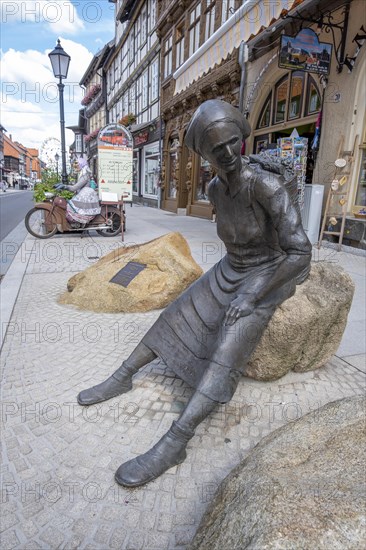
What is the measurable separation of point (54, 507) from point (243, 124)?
209 centimetres

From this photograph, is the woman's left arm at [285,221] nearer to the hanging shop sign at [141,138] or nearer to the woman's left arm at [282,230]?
the woman's left arm at [282,230]

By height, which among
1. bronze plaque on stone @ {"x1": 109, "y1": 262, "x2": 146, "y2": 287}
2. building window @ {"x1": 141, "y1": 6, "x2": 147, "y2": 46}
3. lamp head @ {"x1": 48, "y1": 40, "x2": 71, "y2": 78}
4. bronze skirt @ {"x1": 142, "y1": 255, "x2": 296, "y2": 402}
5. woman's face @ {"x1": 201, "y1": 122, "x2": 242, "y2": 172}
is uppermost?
building window @ {"x1": 141, "y1": 6, "x2": 147, "y2": 46}

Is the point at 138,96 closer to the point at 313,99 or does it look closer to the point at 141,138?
the point at 141,138

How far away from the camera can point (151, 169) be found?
68.0ft

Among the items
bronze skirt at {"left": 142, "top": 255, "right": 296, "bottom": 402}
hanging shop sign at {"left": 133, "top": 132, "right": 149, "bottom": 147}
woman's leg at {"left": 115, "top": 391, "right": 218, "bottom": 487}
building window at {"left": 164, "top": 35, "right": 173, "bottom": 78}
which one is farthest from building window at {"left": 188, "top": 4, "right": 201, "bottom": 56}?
woman's leg at {"left": 115, "top": 391, "right": 218, "bottom": 487}

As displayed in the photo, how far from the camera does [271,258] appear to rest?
2287 mm

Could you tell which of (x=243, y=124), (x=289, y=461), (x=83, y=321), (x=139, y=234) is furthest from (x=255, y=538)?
→ (x=139, y=234)

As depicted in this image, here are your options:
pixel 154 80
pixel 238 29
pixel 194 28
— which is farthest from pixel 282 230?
pixel 154 80

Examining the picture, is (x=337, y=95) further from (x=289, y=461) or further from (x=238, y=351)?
(x=289, y=461)

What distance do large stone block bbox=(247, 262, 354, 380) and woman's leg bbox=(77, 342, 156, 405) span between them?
780 millimetres

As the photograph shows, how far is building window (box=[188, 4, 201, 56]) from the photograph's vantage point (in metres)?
13.5

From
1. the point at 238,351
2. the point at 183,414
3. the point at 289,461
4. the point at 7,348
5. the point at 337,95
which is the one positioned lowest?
the point at 7,348

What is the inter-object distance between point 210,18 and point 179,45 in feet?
11.2

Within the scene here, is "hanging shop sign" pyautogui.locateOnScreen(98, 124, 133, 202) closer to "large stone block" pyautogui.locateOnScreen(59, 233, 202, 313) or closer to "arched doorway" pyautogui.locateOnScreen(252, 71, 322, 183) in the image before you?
"arched doorway" pyautogui.locateOnScreen(252, 71, 322, 183)
